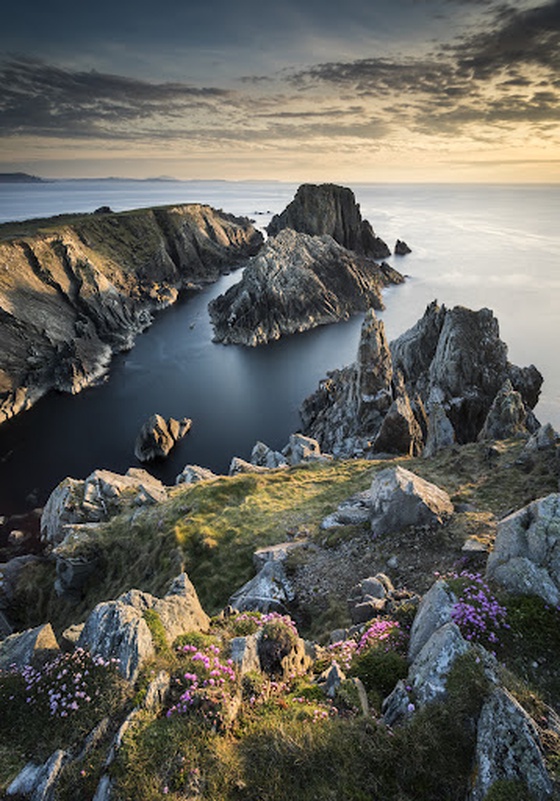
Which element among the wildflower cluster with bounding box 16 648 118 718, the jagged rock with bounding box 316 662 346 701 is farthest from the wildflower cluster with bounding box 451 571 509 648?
the wildflower cluster with bounding box 16 648 118 718

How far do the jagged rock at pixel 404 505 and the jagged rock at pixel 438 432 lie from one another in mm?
22692

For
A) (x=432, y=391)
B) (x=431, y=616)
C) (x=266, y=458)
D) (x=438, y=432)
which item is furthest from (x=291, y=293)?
(x=431, y=616)

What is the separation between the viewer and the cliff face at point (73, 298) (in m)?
102

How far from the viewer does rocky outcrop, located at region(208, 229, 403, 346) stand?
140875mm

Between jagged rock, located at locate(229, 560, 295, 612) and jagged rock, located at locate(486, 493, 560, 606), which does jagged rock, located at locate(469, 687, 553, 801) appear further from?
jagged rock, located at locate(229, 560, 295, 612)

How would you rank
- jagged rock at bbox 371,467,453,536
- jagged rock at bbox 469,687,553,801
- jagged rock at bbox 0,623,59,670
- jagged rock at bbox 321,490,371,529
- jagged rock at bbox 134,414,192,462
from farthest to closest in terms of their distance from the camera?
1. jagged rock at bbox 134,414,192,462
2. jagged rock at bbox 321,490,371,529
3. jagged rock at bbox 371,467,453,536
4. jagged rock at bbox 0,623,59,670
5. jagged rock at bbox 469,687,553,801

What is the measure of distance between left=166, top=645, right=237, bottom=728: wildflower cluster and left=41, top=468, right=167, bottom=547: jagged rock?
30.5m

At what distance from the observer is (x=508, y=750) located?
8.72m

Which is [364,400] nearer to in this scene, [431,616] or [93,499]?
[93,499]

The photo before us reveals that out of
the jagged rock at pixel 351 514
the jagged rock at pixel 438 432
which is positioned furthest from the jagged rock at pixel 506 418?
the jagged rock at pixel 351 514

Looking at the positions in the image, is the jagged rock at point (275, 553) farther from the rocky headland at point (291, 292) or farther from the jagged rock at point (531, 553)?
the rocky headland at point (291, 292)

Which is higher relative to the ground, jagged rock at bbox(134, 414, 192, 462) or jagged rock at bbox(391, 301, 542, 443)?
jagged rock at bbox(391, 301, 542, 443)

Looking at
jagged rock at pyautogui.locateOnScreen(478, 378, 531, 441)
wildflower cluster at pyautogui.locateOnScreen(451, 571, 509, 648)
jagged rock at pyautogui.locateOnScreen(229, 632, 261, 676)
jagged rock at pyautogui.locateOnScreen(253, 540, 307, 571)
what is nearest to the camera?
jagged rock at pyautogui.locateOnScreen(229, 632, 261, 676)

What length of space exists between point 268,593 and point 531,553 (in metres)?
13.1
